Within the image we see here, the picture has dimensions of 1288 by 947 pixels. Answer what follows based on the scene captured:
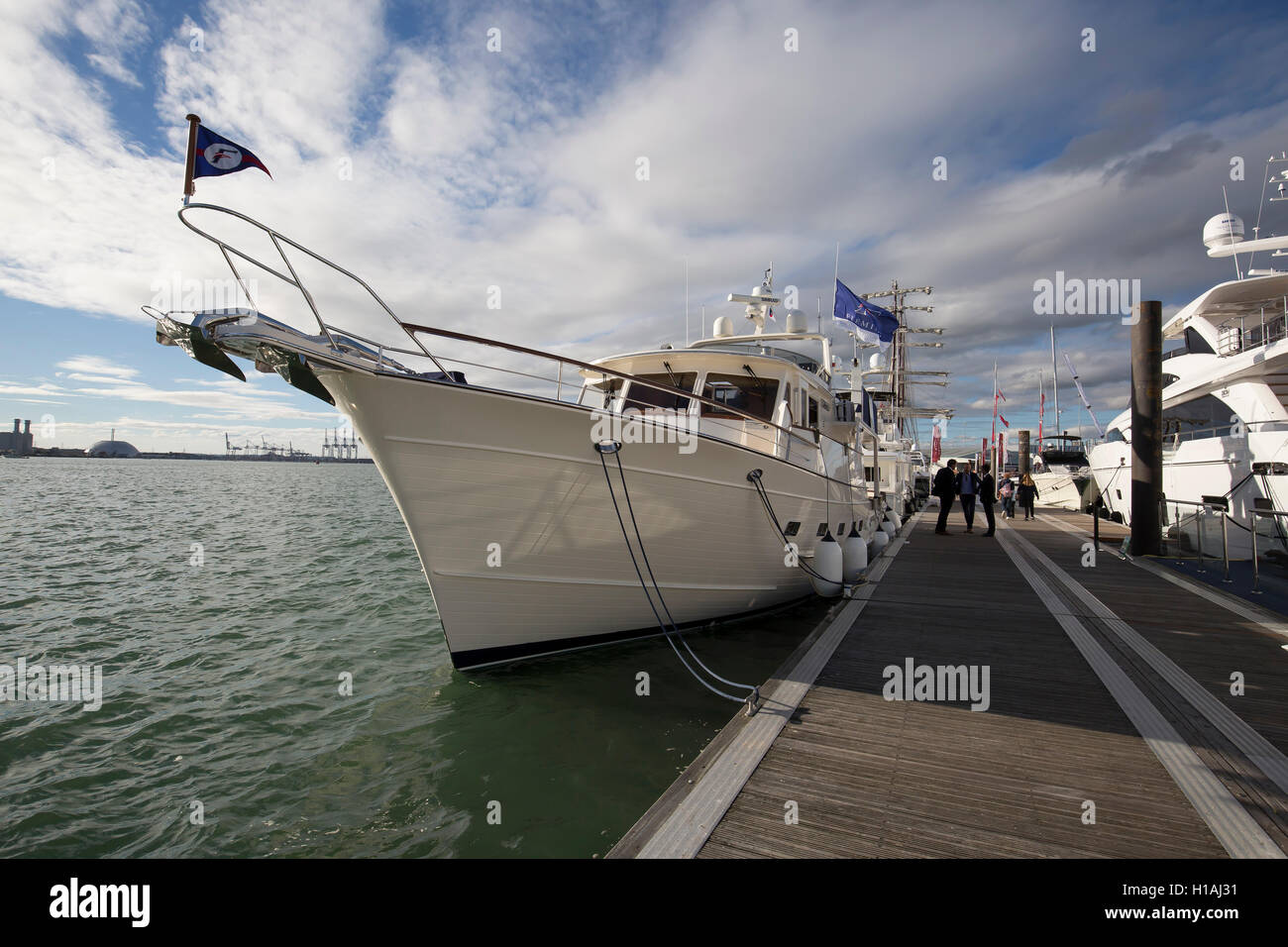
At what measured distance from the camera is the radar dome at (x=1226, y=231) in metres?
17.4

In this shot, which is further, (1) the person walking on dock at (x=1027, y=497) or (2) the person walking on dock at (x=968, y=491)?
(1) the person walking on dock at (x=1027, y=497)

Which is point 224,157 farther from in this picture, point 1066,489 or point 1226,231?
point 1066,489

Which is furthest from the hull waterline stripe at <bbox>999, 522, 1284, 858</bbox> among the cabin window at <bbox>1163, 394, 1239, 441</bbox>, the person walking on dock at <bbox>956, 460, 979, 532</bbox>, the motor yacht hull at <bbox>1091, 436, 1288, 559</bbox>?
the cabin window at <bbox>1163, 394, 1239, 441</bbox>

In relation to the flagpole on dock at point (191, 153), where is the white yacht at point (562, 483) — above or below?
below

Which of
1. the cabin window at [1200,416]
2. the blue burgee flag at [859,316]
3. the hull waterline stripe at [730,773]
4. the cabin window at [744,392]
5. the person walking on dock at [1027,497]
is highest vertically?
the blue burgee flag at [859,316]

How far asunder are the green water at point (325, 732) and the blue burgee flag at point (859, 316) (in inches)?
261

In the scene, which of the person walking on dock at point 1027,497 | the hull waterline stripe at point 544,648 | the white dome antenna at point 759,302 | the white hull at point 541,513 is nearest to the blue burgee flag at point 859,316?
the white dome antenna at point 759,302

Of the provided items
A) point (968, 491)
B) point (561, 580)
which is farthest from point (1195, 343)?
point (561, 580)

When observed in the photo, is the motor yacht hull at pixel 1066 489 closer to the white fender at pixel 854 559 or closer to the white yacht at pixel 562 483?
the white fender at pixel 854 559

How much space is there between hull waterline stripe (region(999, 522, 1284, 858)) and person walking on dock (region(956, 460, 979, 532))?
9993 millimetres

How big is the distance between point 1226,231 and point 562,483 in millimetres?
22576

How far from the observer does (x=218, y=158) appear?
3703 mm
